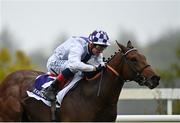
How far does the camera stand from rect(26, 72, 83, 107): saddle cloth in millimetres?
9258

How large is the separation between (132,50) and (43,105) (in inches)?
62.7

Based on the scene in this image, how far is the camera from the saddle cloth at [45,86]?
30.4ft

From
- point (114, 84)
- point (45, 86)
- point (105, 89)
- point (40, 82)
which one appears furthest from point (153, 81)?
point (40, 82)

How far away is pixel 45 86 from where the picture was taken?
9.57 meters

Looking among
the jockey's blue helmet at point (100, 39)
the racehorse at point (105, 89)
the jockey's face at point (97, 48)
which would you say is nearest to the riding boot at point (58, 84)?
the racehorse at point (105, 89)

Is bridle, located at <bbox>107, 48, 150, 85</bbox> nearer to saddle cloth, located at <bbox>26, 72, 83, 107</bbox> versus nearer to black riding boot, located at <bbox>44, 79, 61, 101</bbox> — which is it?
saddle cloth, located at <bbox>26, 72, 83, 107</bbox>

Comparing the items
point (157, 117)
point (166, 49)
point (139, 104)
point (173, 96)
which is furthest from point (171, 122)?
point (166, 49)

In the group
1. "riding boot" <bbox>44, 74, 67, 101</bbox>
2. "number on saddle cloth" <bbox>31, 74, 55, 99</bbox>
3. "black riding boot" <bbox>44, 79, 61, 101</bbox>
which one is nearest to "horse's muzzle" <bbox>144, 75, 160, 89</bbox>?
"riding boot" <bbox>44, 74, 67, 101</bbox>

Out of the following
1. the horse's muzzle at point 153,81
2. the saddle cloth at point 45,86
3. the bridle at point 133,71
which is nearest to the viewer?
the horse's muzzle at point 153,81

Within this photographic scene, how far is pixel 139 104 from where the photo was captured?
787 inches

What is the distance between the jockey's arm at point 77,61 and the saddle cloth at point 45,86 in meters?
0.28

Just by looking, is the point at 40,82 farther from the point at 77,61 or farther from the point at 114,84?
the point at 114,84

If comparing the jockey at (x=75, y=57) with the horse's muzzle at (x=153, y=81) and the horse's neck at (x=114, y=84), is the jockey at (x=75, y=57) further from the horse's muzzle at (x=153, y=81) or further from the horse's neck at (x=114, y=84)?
the horse's muzzle at (x=153, y=81)

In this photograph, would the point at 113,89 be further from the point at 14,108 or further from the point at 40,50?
the point at 40,50
